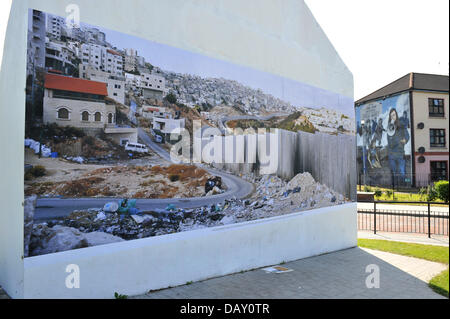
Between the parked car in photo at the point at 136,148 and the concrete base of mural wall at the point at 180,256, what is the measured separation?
1.44m

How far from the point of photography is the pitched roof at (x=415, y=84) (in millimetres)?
28797

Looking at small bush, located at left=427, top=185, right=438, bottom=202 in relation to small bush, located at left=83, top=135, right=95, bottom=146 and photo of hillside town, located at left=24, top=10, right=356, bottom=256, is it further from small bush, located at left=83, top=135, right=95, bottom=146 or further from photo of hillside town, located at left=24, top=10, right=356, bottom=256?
small bush, located at left=83, top=135, right=95, bottom=146

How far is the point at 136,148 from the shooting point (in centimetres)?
550

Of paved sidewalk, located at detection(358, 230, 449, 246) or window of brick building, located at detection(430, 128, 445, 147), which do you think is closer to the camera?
paved sidewalk, located at detection(358, 230, 449, 246)

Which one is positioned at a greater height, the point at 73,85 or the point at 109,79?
the point at 109,79

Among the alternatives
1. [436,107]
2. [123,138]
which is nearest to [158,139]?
[123,138]

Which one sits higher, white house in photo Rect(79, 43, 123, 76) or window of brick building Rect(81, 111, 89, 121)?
white house in photo Rect(79, 43, 123, 76)

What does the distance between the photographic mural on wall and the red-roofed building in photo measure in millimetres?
27739

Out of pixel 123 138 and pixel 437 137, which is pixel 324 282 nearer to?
pixel 123 138

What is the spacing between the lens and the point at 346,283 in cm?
663

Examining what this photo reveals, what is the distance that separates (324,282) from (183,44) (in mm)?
5203

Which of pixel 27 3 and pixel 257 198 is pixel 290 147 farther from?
pixel 27 3

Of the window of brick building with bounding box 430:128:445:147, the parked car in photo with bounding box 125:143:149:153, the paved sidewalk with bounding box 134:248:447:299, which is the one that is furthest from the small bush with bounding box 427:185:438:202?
the parked car in photo with bounding box 125:143:149:153

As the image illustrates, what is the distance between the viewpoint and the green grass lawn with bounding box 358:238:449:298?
703 centimetres
